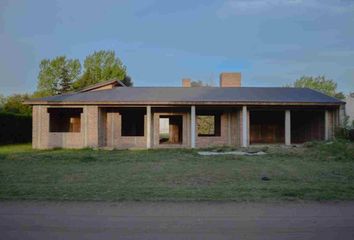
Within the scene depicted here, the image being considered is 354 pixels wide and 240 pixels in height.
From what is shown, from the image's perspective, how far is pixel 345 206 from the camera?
315 inches

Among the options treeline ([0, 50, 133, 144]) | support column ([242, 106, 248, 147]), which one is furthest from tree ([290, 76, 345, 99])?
support column ([242, 106, 248, 147])

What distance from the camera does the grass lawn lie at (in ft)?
29.5

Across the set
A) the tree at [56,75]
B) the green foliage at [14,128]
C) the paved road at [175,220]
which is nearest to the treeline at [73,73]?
the tree at [56,75]

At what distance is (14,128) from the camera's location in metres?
31.2

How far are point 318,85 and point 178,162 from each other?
5699 cm

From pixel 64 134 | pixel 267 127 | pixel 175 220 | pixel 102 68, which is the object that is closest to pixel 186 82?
pixel 267 127

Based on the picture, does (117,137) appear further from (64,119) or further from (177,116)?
(64,119)

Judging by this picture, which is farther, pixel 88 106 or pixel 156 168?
pixel 88 106

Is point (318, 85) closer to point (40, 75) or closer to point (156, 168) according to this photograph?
point (40, 75)

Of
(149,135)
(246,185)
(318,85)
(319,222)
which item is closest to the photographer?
(319,222)

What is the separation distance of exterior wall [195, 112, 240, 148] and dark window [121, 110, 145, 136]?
14.1 feet

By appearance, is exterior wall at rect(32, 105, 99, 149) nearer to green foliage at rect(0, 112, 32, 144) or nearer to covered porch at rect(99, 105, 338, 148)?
covered porch at rect(99, 105, 338, 148)

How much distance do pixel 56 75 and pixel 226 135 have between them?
105ft

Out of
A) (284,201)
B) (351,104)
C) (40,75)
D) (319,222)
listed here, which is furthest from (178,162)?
(40,75)
